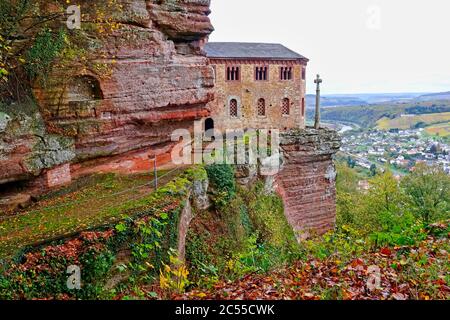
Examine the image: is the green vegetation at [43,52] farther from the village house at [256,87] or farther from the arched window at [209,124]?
the arched window at [209,124]

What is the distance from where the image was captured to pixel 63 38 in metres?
12.4

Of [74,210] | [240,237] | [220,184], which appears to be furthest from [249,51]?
[74,210]

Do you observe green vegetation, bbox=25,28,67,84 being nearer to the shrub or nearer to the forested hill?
the shrub

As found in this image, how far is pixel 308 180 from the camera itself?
94.8 ft

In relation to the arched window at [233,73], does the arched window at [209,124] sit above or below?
below

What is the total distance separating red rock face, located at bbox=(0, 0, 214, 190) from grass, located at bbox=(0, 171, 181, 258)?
77cm

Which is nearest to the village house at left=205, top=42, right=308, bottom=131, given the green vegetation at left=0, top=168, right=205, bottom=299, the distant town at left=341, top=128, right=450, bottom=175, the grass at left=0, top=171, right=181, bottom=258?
the grass at left=0, top=171, right=181, bottom=258

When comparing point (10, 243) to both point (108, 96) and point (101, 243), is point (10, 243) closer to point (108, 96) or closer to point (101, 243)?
point (101, 243)

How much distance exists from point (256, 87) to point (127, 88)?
89.9 feet

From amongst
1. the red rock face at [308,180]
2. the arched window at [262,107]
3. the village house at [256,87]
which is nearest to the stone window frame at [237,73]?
the village house at [256,87]

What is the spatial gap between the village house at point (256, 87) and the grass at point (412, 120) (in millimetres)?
109958

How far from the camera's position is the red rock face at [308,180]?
27688mm

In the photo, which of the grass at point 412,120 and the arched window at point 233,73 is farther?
the grass at point 412,120
